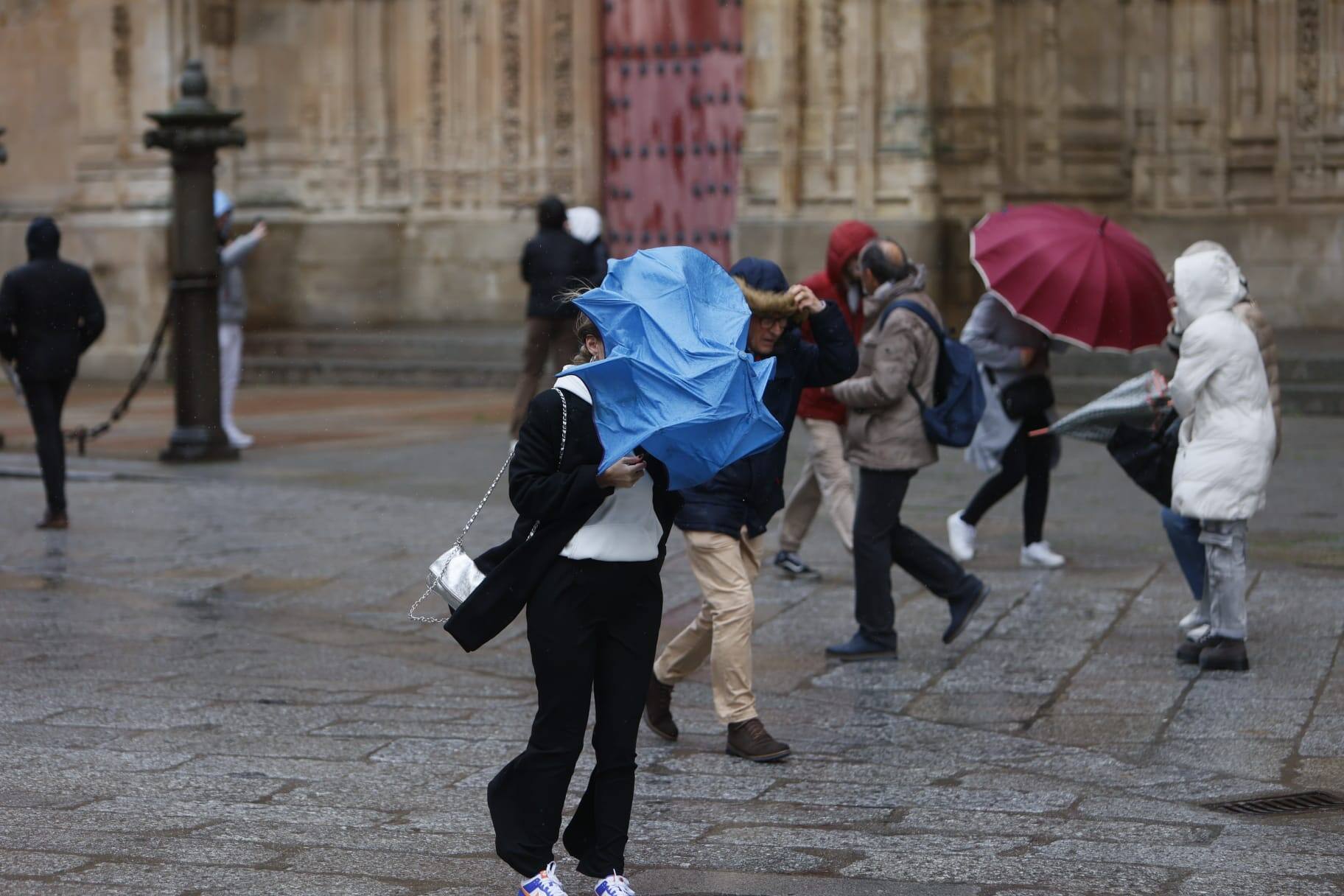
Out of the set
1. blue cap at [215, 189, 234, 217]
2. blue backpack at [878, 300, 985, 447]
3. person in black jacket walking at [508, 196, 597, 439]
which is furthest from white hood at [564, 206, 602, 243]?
blue backpack at [878, 300, 985, 447]

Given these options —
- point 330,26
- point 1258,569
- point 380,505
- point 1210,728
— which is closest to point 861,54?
point 330,26

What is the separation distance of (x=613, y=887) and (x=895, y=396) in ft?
11.1

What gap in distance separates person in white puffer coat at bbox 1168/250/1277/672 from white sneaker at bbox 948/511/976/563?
241 cm

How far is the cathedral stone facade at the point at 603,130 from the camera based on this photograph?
57.4 ft

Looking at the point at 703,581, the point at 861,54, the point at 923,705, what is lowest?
the point at 923,705

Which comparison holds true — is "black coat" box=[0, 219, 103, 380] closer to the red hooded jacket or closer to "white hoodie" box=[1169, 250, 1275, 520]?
the red hooded jacket

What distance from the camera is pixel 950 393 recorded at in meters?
8.05

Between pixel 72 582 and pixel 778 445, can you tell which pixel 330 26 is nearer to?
pixel 72 582

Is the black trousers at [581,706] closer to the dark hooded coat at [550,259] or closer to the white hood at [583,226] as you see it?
the dark hooded coat at [550,259]

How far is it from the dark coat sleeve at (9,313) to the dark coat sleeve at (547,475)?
A: 7.07 meters

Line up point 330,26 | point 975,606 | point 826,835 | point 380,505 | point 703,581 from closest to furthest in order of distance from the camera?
point 826,835 → point 703,581 → point 975,606 → point 380,505 → point 330,26

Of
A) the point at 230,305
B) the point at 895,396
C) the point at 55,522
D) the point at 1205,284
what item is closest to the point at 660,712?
the point at 895,396

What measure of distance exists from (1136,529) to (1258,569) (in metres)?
1.24

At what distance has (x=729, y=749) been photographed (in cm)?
670
